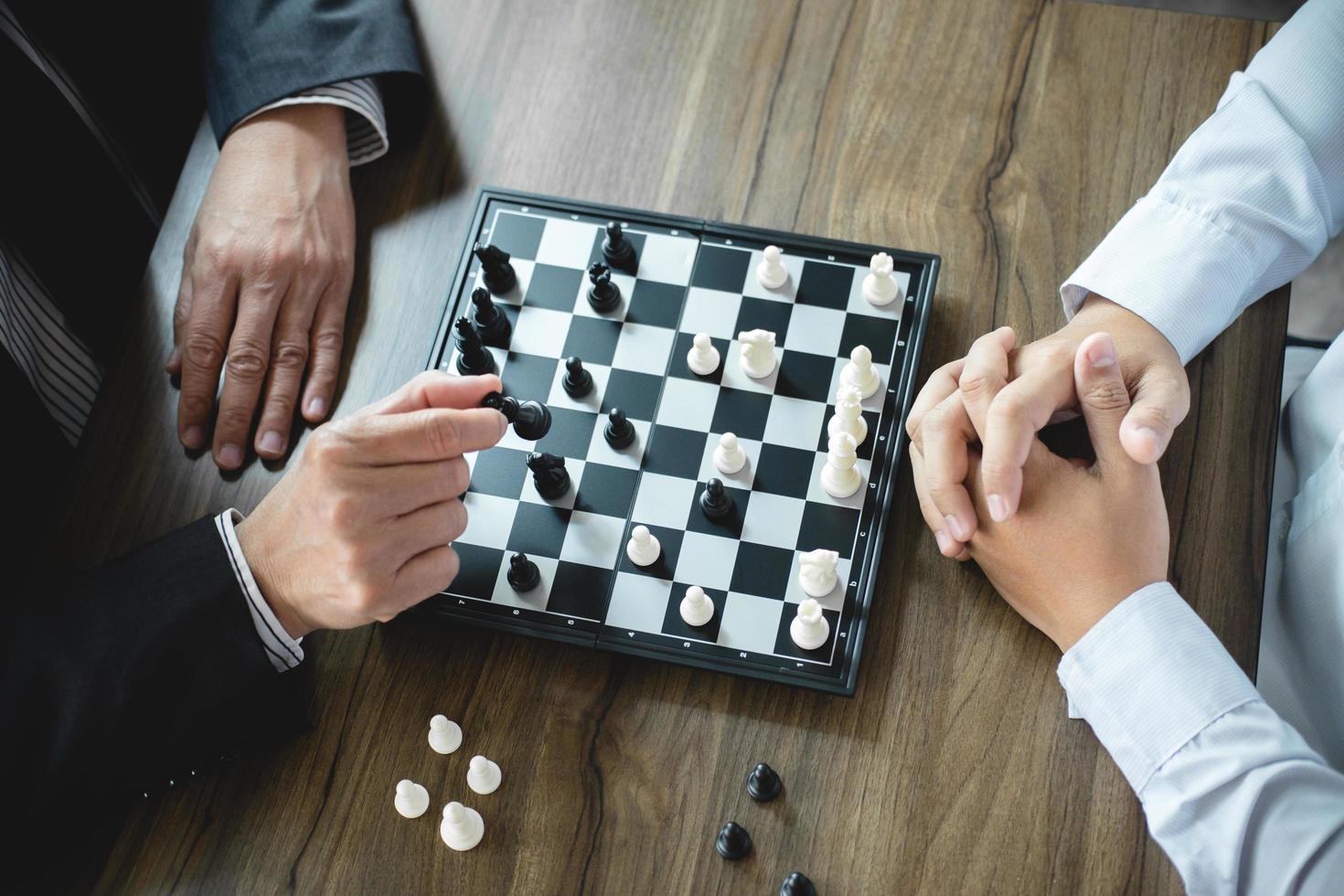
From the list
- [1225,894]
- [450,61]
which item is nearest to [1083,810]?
[1225,894]

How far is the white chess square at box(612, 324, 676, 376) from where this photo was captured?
67.7 inches

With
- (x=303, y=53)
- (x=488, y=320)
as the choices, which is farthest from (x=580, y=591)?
(x=303, y=53)

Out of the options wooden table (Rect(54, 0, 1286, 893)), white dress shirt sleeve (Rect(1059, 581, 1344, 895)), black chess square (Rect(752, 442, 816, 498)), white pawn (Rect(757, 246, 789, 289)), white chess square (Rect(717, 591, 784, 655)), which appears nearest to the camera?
white dress shirt sleeve (Rect(1059, 581, 1344, 895))

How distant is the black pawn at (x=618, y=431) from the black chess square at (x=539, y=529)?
14 cm

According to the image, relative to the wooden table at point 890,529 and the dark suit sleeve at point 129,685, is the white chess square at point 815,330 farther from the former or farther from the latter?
the dark suit sleeve at point 129,685

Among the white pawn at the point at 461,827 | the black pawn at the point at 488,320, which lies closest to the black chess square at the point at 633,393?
the black pawn at the point at 488,320

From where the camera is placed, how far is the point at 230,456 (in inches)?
67.7

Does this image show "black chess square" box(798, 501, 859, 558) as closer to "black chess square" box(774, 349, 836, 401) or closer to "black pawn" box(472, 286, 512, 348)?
"black chess square" box(774, 349, 836, 401)

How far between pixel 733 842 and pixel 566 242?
1057 millimetres

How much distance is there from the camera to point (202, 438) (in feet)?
5.76

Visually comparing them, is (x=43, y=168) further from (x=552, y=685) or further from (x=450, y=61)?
(x=552, y=685)

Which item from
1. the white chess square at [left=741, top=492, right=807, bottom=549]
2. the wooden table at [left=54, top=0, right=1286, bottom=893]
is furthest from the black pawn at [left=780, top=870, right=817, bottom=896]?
the white chess square at [left=741, top=492, right=807, bottom=549]

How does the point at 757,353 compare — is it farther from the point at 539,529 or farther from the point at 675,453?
the point at 539,529

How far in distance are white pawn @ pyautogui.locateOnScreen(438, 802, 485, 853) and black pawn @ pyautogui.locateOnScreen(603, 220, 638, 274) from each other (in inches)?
36.5
